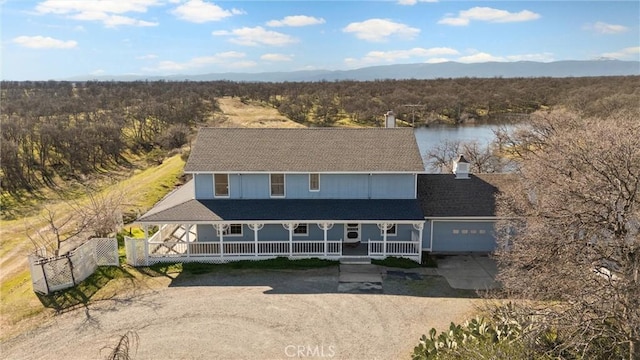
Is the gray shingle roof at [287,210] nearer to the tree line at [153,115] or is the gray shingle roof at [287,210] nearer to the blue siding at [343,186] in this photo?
the blue siding at [343,186]

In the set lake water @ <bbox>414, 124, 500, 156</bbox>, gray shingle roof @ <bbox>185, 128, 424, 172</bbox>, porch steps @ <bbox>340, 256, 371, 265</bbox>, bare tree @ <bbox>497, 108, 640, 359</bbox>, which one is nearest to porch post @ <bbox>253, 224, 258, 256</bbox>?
gray shingle roof @ <bbox>185, 128, 424, 172</bbox>

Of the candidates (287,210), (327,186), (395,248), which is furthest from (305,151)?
(395,248)

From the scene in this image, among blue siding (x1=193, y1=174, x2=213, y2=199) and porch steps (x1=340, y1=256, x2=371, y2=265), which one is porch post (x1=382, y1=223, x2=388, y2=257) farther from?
blue siding (x1=193, y1=174, x2=213, y2=199)

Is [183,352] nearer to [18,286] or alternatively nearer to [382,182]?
[18,286]

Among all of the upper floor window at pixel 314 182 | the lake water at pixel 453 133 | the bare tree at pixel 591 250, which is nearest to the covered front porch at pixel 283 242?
the upper floor window at pixel 314 182

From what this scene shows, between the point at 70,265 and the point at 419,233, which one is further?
the point at 419,233

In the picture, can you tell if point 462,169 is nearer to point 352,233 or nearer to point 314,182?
point 352,233

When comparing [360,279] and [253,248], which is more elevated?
[253,248]

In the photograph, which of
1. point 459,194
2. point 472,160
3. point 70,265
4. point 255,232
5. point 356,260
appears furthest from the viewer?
point 472,160
